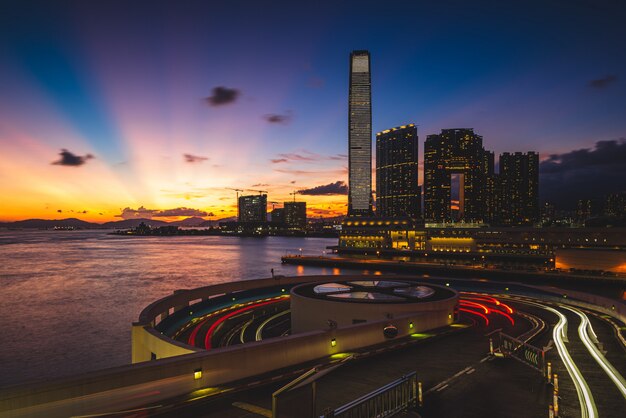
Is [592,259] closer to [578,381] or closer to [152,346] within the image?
[578,381]

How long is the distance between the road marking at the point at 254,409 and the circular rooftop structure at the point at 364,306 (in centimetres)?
1164

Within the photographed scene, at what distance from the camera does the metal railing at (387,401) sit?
29.7 feet

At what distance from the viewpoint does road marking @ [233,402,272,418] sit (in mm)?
9851

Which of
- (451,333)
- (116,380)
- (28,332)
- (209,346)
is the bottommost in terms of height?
(28,332)

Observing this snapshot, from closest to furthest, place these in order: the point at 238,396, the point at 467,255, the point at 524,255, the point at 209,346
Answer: the point at 238,396
the point at 209,346
the point at 524,255
the point at 467,255

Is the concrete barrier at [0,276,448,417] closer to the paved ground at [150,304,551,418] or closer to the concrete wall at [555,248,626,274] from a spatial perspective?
the paved ground at [150,304,551,418]

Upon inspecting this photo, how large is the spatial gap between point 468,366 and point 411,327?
661 cm

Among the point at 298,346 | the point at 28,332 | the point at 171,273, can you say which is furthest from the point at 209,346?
the point at 171,273

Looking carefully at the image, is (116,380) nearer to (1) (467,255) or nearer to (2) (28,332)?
(2) (28,332)

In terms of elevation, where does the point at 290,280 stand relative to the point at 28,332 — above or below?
above

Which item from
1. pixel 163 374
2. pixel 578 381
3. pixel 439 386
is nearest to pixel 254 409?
pixel 163 374

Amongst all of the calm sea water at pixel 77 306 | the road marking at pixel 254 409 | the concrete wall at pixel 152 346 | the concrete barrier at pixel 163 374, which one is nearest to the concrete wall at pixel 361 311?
the concrete barrier at pixel 163 374

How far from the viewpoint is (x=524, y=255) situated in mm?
110562

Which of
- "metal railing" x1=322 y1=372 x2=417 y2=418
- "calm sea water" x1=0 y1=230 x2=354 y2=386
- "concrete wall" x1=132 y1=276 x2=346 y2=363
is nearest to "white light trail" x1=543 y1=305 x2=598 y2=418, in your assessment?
"metal railing" x1=322 y1=372 x2=417 y2=418
